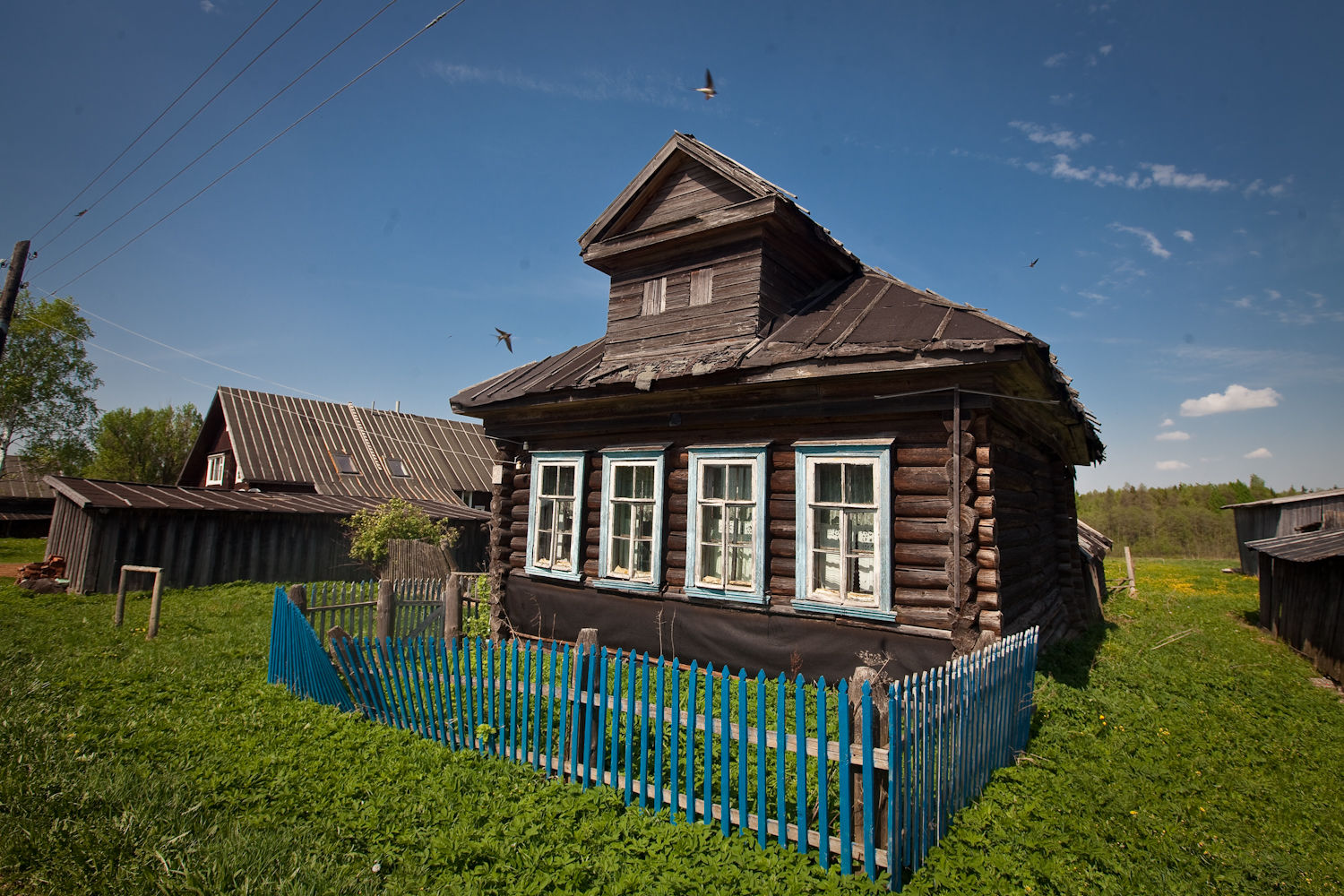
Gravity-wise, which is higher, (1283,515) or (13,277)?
(13,277)

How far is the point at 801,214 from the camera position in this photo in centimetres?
931

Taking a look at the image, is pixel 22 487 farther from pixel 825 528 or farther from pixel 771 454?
pixel 825 528

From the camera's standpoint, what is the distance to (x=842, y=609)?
7.41 metres

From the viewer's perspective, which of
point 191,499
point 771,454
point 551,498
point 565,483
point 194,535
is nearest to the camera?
point 771,454

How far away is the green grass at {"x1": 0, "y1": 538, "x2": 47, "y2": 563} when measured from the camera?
924 inches

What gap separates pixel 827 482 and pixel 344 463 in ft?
75.8

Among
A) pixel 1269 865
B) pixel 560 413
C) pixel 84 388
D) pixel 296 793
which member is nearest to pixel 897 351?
pixel 1269 865

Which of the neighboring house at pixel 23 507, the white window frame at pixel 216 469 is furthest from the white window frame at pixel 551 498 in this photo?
the neighboring house at pixel 23 507

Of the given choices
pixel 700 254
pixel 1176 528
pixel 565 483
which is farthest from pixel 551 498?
pixel 1176 528

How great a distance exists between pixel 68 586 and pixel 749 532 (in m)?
17.5

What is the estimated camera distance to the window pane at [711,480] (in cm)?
885

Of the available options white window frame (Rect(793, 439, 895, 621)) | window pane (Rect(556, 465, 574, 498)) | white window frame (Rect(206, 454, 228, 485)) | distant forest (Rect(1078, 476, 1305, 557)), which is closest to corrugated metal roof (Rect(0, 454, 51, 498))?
white window frame (Rect(206, 454, 228, 485))

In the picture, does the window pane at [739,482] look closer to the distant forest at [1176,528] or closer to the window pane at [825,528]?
the window pane at [825,528]

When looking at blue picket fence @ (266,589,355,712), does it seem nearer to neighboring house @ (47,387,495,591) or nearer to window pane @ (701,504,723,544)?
window pane @ (701,504,723,544)
